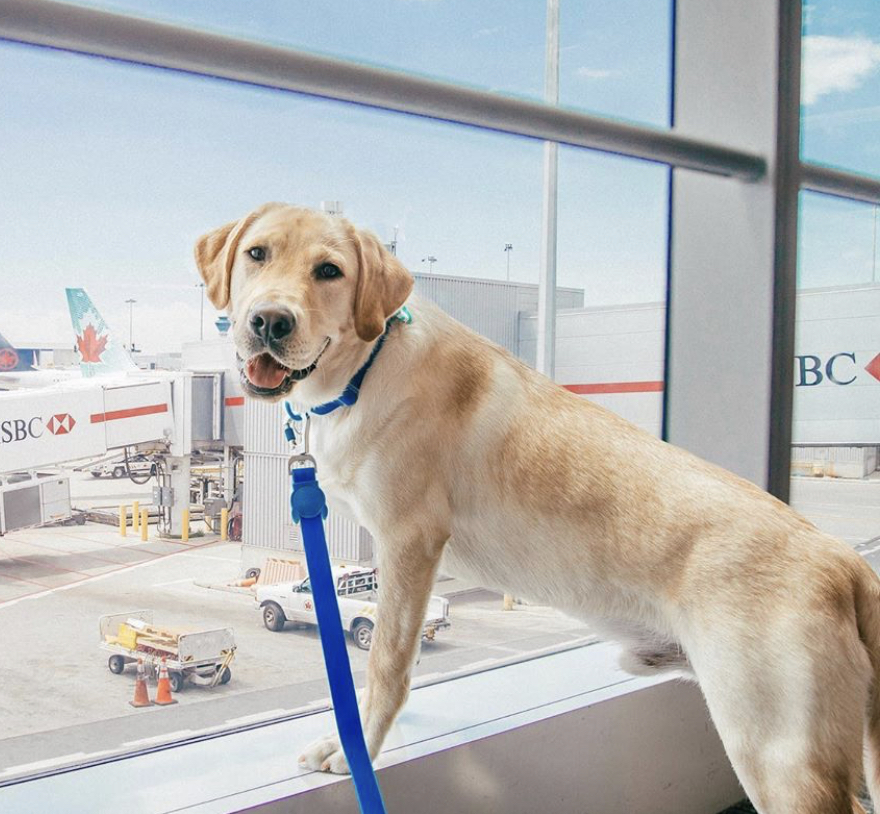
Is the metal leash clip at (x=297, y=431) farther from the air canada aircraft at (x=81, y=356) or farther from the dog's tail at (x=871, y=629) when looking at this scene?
the dog's tail at (x=871, y=629)

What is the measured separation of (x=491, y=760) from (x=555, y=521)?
55cm

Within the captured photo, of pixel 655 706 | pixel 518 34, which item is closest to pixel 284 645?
pixel 655 706

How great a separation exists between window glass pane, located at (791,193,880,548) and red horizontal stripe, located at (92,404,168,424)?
1.50 metres

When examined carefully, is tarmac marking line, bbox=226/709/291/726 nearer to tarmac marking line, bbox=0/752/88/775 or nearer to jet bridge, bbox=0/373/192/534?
tarmac marking line, bbox=0/752/88/775

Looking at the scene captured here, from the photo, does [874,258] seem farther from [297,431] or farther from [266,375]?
[266,375]

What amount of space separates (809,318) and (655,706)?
112cm

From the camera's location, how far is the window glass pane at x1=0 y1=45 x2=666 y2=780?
133 cm

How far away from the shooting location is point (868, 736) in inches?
42.2

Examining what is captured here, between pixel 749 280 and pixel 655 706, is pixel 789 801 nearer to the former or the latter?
pixel 655 706

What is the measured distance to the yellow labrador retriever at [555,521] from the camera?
98 cm

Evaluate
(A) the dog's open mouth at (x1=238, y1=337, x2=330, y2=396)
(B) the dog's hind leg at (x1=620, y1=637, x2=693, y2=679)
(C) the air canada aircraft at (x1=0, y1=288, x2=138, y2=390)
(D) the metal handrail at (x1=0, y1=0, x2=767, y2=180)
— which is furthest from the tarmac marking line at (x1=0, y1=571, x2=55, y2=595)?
(B) the dog's hind leg at (x1=620, y1=637, x2=693, y2=679)

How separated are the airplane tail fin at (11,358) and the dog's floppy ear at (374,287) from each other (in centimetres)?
62

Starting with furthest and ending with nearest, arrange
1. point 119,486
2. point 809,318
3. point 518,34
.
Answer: point 518,34 < point 809,318 < point 119,486

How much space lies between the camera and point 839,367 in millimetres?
2279
